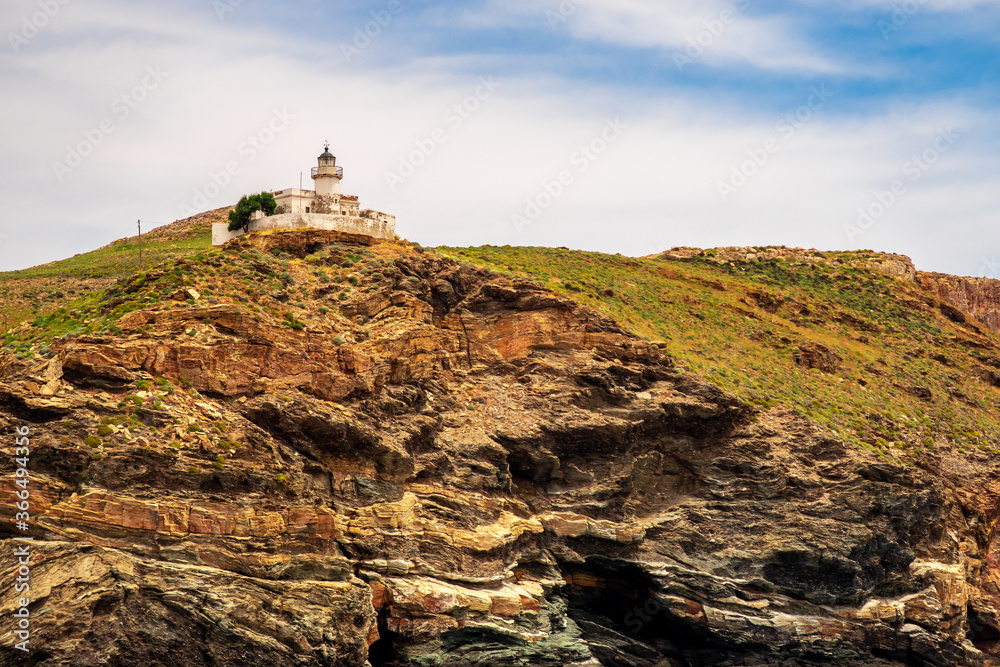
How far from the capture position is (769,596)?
151ft

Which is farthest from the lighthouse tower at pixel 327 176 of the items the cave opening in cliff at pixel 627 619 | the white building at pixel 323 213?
the cave opening in cliff at pixel 627 619

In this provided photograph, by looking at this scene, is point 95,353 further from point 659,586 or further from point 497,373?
point 659,586

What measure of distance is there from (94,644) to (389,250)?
22896 millimetres

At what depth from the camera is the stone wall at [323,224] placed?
49.3m

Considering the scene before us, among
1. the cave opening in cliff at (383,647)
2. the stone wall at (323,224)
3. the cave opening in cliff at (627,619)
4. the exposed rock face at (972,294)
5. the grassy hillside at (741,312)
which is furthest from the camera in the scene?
the exposed rock face at (972,294)

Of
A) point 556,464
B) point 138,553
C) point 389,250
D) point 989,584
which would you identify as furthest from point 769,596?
point 138,553

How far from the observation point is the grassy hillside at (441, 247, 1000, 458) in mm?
54000

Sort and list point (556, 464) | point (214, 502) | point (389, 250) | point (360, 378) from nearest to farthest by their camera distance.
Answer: point (214, 502)
point (360, 378)
point (556, 464)
point (389, 250)

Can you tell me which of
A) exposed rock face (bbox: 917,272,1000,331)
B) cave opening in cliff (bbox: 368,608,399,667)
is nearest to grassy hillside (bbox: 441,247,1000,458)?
exposed rock face (bbox: 917,272,1000,331)

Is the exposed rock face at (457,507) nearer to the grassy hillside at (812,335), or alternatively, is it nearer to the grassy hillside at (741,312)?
the grassy hillside at (741,312)

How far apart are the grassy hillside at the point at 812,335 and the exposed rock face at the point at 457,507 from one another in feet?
10.3

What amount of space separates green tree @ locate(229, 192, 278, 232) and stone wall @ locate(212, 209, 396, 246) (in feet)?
0.98

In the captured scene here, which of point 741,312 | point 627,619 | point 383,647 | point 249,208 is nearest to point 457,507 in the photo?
point 383,647

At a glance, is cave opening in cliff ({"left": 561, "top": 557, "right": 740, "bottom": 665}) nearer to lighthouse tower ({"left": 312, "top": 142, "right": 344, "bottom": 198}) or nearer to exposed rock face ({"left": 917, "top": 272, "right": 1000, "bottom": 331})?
lighthouse tower ({"left": 312, "top": 142, "right": 344, "bottom": 198})
